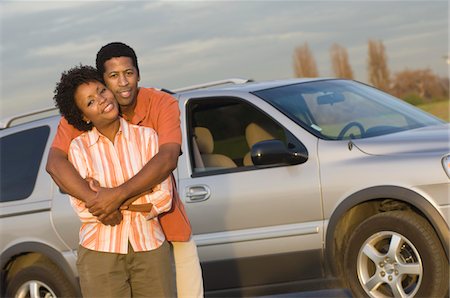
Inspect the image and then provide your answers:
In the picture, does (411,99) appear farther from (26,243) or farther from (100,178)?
(100,178)

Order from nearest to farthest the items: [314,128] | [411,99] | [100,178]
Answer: [100,178] → [314,128] → [411,99]

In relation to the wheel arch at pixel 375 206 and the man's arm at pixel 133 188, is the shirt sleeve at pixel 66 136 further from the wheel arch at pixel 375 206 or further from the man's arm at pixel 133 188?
the wheel arch at pixel 375 206

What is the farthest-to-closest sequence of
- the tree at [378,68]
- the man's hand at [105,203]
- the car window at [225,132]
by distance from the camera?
the tree at [378,68] < the car window at [225,132] < the man's hand at [105,203]

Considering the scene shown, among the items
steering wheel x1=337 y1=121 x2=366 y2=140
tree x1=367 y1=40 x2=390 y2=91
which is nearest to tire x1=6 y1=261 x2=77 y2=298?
steering wheel x1=337 y1=121 x2=366 y2=140

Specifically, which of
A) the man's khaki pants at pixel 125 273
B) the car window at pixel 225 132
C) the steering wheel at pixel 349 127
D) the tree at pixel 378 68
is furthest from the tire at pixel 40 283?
the tree at pixel 378 68

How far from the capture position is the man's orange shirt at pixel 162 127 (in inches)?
175

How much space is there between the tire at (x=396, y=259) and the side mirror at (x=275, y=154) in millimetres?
647

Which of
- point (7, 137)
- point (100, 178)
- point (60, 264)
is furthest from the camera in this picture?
point (7, 137)

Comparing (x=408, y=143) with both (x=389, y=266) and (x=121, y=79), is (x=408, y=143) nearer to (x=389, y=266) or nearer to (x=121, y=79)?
(x=389, y=266)

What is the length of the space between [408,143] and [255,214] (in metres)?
1.16

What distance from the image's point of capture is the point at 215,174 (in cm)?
684

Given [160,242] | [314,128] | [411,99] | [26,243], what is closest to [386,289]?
[314,128]

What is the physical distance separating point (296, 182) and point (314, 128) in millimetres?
459

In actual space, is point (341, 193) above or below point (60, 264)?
above
